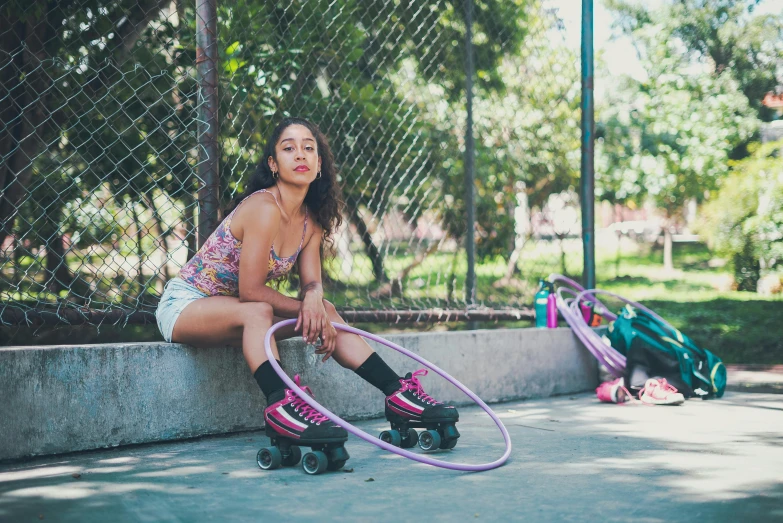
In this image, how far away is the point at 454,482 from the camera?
2867mm

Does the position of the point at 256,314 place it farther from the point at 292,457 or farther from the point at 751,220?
the point at 751,220

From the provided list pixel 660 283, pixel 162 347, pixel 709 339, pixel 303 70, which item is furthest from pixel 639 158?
pixel 162 347

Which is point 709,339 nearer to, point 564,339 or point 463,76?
point 564,339

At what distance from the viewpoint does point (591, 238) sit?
581cm

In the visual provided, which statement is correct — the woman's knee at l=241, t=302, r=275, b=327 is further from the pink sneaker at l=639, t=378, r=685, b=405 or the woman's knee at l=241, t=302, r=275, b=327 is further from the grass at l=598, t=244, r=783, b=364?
the grass at l=598, t=244, r=783, b=364

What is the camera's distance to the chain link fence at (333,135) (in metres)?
4.32

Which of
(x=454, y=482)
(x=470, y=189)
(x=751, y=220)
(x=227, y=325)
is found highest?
(x=751, y=220)

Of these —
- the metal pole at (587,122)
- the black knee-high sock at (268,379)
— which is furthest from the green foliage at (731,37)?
the black knee-high sock at (268,379)

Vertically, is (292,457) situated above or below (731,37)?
below

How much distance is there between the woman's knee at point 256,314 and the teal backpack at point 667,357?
2.61 meters

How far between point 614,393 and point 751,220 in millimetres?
11271

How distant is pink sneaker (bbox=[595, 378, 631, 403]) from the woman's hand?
7.15ft

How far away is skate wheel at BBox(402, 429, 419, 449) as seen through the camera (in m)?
3.42

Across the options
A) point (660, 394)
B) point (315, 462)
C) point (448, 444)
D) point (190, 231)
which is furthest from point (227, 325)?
point (660, 394)
